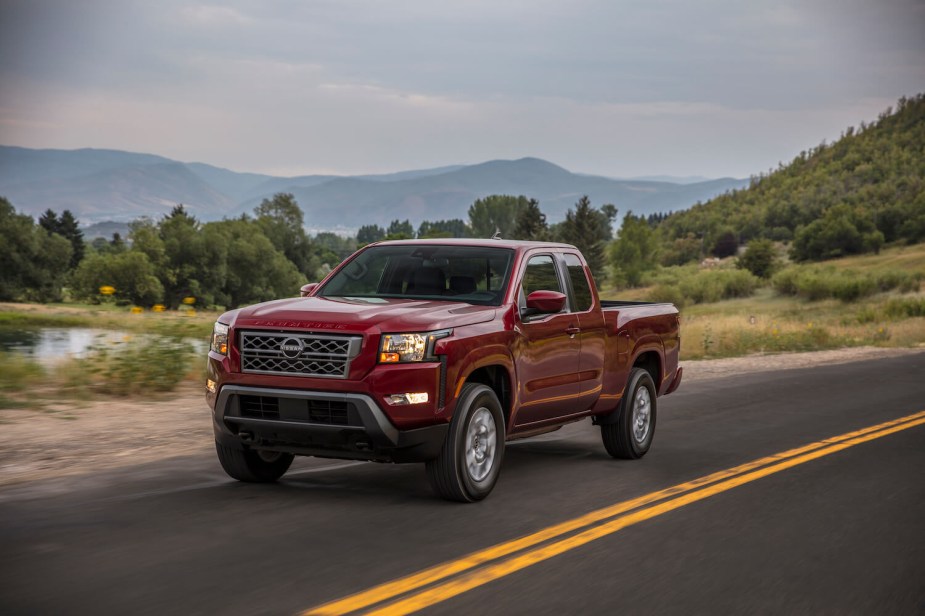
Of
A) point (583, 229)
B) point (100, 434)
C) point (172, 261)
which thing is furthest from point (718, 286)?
point (100, 434)

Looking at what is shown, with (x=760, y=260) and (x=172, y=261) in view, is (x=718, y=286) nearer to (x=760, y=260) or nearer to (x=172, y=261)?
(x=760, y=260)

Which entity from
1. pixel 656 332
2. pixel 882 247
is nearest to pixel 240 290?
pixel 882 247

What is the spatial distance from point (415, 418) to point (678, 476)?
308 centimetres

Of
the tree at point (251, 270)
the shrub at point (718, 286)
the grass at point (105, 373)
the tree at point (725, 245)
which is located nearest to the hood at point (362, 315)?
the grass at point (105, 373)

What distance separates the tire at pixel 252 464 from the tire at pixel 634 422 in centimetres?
310

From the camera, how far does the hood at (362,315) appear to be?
6926mm

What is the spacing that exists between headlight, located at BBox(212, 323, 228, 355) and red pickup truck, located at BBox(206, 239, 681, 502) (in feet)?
0.05

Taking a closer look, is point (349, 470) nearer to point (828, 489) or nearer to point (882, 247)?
point (828, 489)

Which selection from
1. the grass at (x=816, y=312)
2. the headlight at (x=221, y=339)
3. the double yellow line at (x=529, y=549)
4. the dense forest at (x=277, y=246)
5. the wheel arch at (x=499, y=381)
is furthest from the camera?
the dense forest at (x=277, y=246)

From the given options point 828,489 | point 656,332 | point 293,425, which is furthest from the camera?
point 656,332

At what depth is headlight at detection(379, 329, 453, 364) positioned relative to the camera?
686 cm

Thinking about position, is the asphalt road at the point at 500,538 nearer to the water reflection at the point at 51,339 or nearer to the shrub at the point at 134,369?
the shrub at the point at 134,369

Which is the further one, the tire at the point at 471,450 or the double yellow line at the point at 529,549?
the tire at the point at 471,450

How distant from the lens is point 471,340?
728 cm
